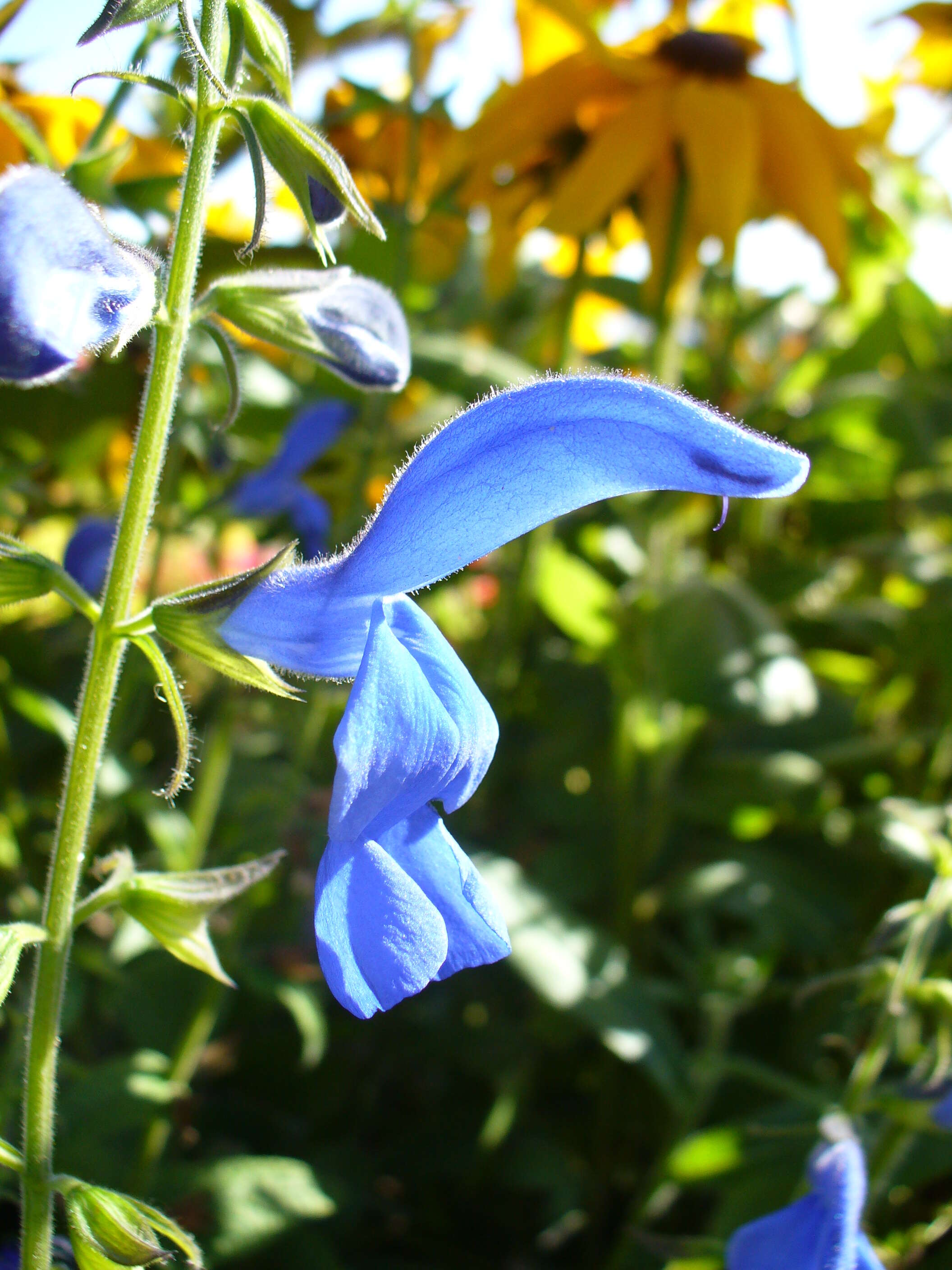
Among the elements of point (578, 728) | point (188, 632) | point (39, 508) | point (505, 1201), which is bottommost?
point (505, 1201)

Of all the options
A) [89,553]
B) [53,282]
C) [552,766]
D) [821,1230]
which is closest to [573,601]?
[552,766]

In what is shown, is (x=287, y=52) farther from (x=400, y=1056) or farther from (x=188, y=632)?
(x=400, y=1056)

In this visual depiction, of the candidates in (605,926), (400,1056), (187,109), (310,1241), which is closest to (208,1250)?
(310,1241)

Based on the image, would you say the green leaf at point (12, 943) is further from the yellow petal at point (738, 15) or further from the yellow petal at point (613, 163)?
the yellow petal at point (738, 15)

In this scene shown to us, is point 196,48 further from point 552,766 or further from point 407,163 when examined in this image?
point 552,766

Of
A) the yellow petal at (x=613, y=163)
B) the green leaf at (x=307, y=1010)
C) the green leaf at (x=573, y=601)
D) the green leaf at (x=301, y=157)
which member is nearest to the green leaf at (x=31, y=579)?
the green leaf at (x=301, y=157)

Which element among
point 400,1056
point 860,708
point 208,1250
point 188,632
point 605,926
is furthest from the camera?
point 860,708
